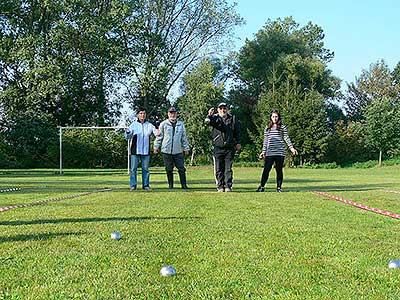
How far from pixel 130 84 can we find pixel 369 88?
30.5m

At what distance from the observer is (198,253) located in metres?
4.24

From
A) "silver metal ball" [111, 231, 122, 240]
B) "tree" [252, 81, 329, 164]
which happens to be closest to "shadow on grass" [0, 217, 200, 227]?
"silver metal ball" [111, 231, 122, 240]

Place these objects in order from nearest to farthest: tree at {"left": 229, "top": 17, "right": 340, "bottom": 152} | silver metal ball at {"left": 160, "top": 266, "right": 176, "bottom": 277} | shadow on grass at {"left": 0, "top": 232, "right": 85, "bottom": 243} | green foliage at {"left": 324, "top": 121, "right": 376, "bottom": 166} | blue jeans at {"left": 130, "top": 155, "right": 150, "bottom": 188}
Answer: silver metal ball at {"left": 160, "top": 266, "right": 176, "bottom": 277} → shadow on grass at {"left": 0, "top": 232, "right": 85, "bottom": 243} → blue jeans at {"left": 130, "top": 155, "right": 150, "bottom": 188} → tree at {"left": 229, "top": 17, "right": 340, "bottom": 152} → green foliage at {"left": 324, "top": 121, "right": 376, "bottom": 166}

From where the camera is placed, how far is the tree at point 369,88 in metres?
58.7

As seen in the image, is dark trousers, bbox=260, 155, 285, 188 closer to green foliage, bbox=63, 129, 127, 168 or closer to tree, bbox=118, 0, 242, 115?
green foliage, bbox=63, 129, 127, 168

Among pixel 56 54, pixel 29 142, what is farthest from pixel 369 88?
pixel 29 142

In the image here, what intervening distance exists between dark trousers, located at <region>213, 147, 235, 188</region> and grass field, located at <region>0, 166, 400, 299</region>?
13.2 ft

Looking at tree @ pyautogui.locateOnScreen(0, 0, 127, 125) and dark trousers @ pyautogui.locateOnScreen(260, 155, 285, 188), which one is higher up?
tree @ pyautogui.locateOnScreen(0, 0, 127, 125)

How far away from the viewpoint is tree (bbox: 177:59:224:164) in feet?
129

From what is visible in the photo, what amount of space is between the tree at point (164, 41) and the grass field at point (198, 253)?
33.1 meters

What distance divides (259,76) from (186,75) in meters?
8.78

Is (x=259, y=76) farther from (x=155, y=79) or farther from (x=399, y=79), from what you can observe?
(x=399, y=79)

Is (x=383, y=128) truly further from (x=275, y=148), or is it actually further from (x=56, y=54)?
(x=275, y=148)

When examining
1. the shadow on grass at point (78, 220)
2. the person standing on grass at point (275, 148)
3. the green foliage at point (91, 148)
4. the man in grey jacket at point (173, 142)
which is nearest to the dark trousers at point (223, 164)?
the person standing on grass at point (275, 148)
